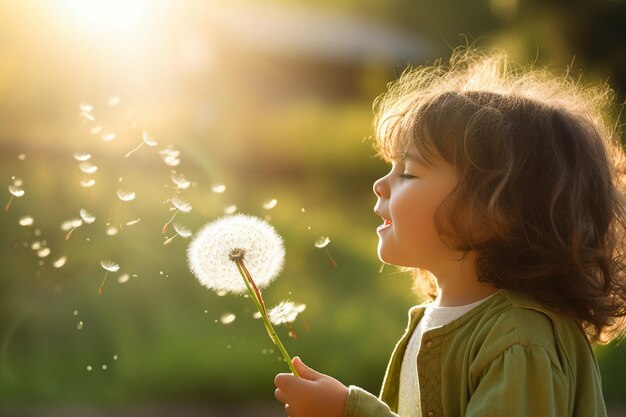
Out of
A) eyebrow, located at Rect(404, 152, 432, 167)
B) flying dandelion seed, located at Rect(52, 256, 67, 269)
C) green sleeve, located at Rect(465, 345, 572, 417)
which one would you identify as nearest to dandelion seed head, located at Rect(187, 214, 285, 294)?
eyebrow, located at Rect(404, 152, 432, 167)

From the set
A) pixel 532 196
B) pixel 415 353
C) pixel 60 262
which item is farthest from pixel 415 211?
pixel 60 262

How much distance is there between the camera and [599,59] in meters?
6.20

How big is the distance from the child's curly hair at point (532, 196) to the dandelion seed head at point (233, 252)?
1.10 ft

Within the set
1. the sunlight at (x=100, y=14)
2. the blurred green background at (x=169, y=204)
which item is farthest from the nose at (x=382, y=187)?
the sunlight at (x=100, y=14)

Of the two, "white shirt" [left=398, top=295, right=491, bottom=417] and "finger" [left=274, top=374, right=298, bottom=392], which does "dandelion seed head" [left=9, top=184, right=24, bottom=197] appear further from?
"white shirt" [left=398, top=295, right=491, bottom=417]

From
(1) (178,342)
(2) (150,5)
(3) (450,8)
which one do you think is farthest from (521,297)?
(3) (450,8)

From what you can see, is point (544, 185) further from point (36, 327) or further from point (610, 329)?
point (36, 327)

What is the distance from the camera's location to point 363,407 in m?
1.64

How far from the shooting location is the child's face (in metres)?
1.78

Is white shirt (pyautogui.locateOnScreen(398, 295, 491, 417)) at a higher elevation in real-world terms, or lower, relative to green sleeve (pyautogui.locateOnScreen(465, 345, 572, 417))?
higher

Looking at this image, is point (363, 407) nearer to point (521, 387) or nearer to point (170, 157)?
point (521, 387)

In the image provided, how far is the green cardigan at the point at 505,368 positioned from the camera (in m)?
1.57

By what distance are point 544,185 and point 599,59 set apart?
4.77 m

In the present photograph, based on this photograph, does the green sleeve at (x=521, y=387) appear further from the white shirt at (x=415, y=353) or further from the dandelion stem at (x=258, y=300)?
the dandelion stem at (x=258, y=300)
